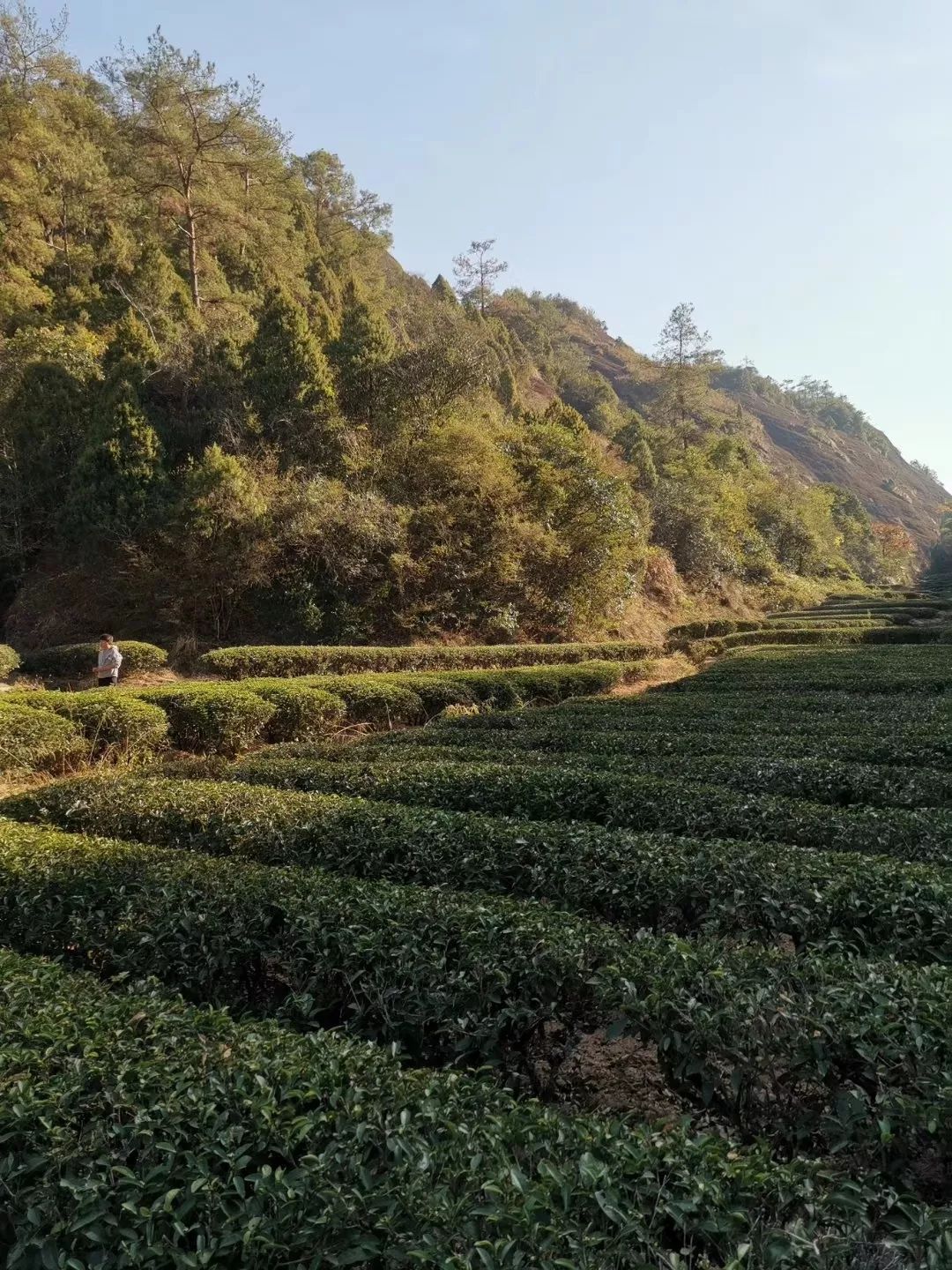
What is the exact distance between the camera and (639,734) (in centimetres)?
1023

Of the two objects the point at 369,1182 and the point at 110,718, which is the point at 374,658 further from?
the point at 369,1182

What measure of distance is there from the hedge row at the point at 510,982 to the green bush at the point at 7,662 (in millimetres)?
13129

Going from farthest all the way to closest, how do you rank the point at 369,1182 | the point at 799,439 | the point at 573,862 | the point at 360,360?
the point at 799,439 < the point at 360,360 < the point at 573,862 < the point at 369,1182

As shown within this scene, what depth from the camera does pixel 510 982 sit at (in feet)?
11.2

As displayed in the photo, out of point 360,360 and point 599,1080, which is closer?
point 599,1080

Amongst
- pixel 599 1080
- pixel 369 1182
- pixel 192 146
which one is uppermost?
pixel 192 146

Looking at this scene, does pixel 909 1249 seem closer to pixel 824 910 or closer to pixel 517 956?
pixel 517 956

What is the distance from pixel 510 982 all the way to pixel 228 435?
22043mm

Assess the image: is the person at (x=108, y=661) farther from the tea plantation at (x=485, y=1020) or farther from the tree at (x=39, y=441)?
the tree at (x=39, y=441)

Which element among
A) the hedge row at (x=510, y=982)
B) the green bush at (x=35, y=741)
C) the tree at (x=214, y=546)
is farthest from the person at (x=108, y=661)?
the hedge row at (x=510, y=982)

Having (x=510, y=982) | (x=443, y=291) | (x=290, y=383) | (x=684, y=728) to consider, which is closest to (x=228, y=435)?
(x=290, y=383)

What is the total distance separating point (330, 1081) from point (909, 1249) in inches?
71.3

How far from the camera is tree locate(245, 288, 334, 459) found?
76.4ft

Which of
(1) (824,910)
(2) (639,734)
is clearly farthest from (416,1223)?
(2) (639,734)
